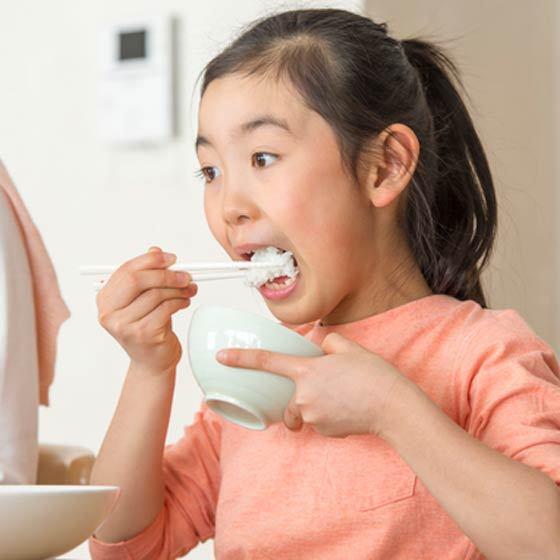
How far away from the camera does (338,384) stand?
1015mm

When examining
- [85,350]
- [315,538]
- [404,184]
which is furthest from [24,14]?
[315,538]

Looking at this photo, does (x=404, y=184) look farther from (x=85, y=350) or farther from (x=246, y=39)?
(x=85, y=350)

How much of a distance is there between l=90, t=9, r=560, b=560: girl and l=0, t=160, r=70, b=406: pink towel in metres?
0.25

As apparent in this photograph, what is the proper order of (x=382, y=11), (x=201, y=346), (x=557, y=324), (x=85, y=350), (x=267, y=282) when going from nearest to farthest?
(x=201, y=346) → (x=267, y=282) → (x=382, y=11) → (x=85, y=350) → (x=557, y=324)

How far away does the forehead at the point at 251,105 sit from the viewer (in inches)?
45.7

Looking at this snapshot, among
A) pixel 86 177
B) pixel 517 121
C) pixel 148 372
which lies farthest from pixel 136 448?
pixel 517 121

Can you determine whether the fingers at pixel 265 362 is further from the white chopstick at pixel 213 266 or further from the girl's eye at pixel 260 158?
the girl's eye at pixel 260 158

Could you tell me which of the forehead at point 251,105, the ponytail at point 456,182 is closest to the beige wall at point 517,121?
the ponytail at point 456,182

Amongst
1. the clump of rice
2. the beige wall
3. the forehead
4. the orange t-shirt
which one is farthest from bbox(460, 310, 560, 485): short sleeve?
the beige wall

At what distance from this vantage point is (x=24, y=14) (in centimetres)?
262

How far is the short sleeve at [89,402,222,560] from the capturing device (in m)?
1.33

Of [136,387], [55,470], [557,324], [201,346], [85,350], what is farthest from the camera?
[557,324]

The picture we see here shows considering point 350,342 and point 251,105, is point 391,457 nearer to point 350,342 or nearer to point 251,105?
point 350,342

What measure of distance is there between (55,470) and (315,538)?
1.48ft
